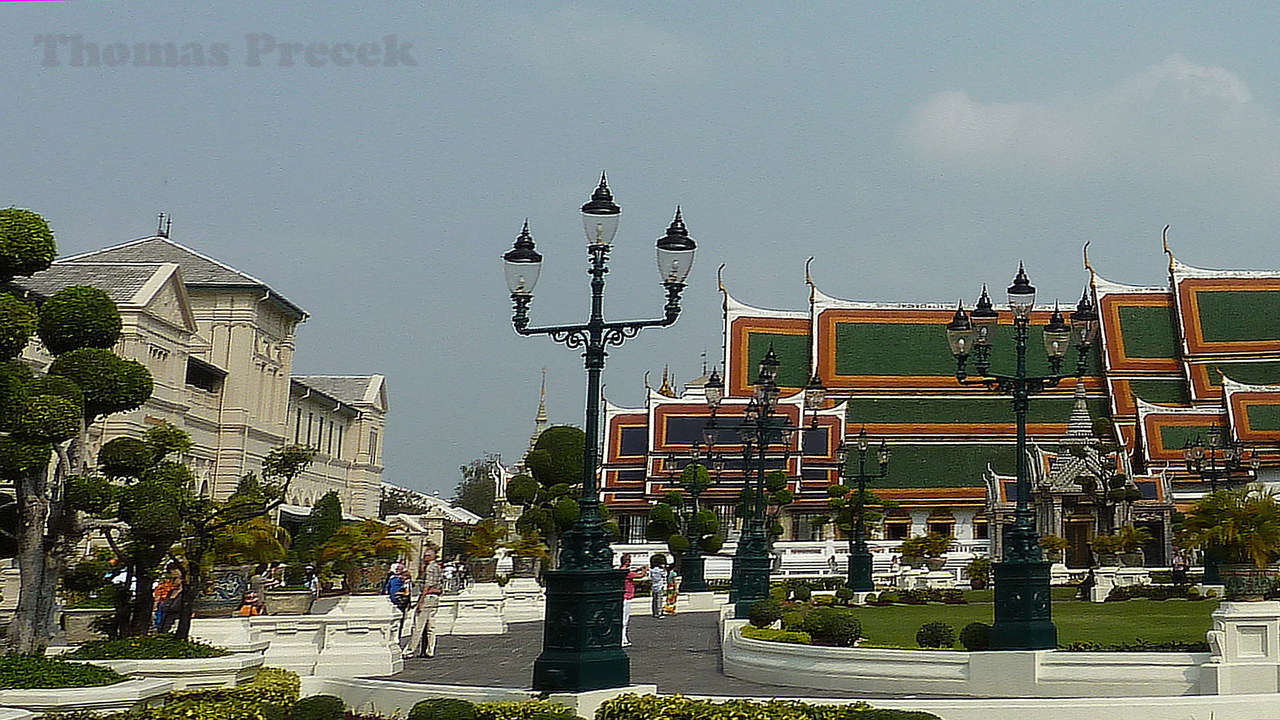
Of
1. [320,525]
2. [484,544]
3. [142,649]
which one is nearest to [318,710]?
[142,649]

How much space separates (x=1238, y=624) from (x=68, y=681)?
39.1 feet

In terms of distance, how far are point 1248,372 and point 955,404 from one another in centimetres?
1382

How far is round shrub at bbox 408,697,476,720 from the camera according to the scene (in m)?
11.4

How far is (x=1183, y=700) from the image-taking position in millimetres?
12336

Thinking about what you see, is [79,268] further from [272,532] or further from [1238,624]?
[1238,624]

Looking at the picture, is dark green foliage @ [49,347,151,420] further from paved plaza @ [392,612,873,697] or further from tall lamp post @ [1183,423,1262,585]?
tall lamp post @ [1183,423,1262,585]

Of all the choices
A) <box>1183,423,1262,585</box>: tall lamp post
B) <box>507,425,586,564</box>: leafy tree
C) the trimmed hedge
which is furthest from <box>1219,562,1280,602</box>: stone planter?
<box>507,425,586,564</box>: leafy tree

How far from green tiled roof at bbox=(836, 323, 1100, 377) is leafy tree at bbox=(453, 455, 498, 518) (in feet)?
168

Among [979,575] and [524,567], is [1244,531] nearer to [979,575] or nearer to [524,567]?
[979,575]

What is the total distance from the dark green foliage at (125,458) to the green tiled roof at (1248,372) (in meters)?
56.0

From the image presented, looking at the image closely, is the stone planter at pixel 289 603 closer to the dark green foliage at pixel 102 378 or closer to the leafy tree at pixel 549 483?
the dark green foliage at pixel 102 378

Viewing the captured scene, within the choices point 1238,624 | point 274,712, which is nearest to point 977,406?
point 1238,624

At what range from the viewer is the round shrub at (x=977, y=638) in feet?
53.9

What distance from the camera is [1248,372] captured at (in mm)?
62500
